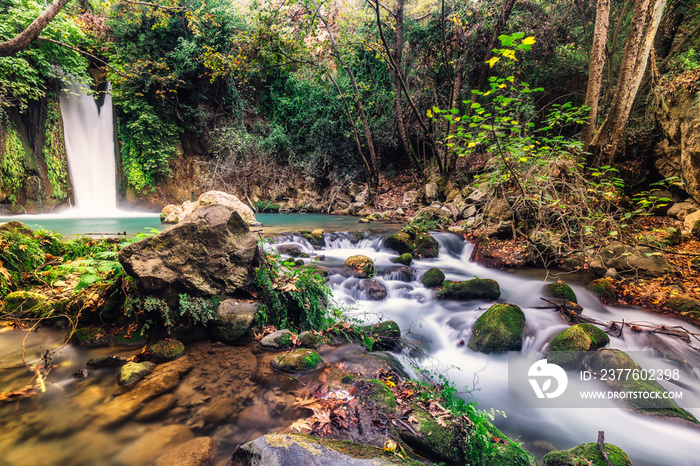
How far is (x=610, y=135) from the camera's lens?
20.6 ft

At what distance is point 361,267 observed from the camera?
19.9 ft

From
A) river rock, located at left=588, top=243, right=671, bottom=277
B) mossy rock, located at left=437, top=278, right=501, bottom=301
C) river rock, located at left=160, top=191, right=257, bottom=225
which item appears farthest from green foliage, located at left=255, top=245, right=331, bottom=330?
river rock, located at left=588, top=243, right=671, bottom=277

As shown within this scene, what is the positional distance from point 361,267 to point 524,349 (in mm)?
3242

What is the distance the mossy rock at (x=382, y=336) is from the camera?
365 centimetres

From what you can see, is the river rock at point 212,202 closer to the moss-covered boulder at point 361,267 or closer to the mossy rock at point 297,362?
the moss-covered boulder at point 361,267

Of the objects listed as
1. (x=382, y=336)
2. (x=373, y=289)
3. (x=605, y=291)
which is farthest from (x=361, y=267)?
(x=605, y=291)

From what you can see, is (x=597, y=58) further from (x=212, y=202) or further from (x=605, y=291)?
(x=212, y=202)

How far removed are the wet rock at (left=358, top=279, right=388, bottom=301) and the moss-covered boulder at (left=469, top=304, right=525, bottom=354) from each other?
1752 millimetres

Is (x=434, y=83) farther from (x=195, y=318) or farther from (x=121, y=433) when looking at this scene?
(x=121, y=433)

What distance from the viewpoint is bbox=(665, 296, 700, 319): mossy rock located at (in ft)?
13.9

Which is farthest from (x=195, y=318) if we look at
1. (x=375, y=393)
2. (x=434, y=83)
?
(x=434, y=83)

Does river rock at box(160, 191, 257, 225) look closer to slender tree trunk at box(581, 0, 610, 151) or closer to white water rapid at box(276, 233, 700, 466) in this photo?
white water rapid at box(276, 233, 700, 466)

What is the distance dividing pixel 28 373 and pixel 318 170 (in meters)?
15.0

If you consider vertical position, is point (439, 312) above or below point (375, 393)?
below
